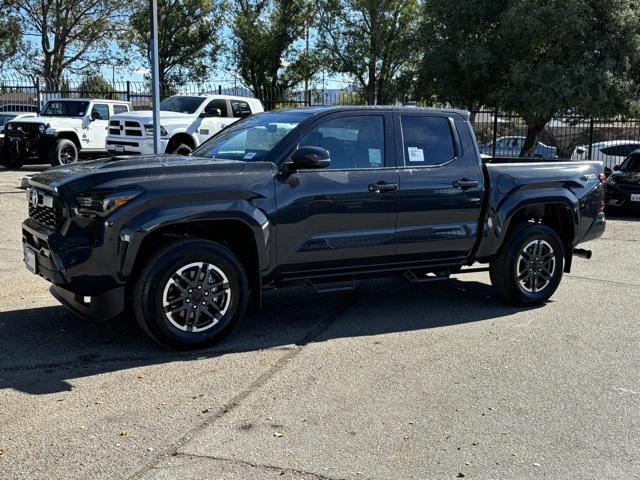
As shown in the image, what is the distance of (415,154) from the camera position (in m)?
6.81

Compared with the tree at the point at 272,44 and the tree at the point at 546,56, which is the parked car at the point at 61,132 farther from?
the tree at the point at 272,44

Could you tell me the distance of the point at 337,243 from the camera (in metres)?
6.32

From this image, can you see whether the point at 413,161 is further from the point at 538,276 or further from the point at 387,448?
the point at 387,448

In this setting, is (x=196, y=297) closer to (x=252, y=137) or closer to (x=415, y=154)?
(x=252, y=137)

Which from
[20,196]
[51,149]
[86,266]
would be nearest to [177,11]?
[51,149]

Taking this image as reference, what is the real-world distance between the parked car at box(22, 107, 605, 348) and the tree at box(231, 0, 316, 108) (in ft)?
97.9

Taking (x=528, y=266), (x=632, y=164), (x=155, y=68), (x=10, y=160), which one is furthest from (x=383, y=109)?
(x=10, y=160)

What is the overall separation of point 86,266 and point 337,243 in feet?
6.70

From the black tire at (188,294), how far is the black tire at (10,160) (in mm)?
16536

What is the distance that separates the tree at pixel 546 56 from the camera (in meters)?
19.9

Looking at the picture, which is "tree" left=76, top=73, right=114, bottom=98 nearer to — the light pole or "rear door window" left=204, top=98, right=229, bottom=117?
"rear door window" left=204, top=98, right=229, bottom=117

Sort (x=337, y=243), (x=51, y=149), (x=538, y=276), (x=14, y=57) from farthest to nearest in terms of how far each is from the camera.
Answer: (x=14, y=57) < (x=51, y=149) < (x=538, y=276) < (x=337, y=243)

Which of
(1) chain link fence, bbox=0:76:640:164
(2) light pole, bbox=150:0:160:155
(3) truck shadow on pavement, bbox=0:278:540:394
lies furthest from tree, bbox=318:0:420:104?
(3) truck shadow on pavement, bbox=0:278:540:394

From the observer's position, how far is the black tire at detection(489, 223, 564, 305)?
24.0 ft
